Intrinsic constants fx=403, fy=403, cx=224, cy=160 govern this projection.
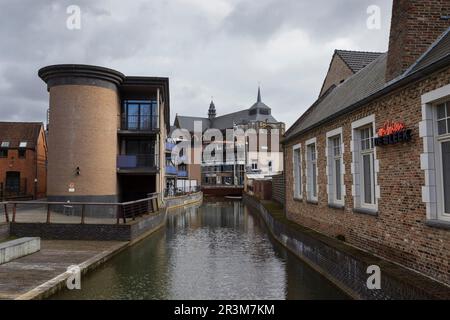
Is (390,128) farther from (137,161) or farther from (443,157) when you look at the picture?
(137,161)

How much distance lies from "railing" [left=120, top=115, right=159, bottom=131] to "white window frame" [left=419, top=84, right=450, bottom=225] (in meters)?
18.5

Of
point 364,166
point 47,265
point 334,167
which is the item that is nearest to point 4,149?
point 47,265

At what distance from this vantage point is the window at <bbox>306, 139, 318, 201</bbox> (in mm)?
13968

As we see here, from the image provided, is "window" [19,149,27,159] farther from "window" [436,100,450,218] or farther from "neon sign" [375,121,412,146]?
"window" [436,100,450,218]

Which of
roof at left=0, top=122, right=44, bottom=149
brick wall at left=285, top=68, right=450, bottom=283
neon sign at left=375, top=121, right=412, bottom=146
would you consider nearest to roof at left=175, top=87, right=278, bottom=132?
roof at left=0, top=122, right=44, bottom=149

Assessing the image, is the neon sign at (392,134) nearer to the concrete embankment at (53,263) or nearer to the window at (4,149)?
the concrete embankment at (53,263)

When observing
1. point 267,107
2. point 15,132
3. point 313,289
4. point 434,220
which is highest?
point 267,107

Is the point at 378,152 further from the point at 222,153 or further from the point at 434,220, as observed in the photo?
the point at 222,153

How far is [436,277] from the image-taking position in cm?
627

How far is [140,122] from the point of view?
942 inches

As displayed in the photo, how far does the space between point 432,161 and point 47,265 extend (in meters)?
8.66
